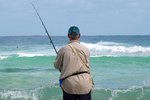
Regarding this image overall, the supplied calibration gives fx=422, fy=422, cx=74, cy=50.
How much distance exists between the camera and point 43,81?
14.2 m

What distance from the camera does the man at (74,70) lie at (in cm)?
451

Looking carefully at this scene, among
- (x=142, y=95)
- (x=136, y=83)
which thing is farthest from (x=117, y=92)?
(x=136, y=83)

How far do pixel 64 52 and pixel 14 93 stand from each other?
638cm

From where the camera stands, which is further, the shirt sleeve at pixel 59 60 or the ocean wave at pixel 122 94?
the ocean wave at pixel 122 94

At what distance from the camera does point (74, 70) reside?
4508 mm

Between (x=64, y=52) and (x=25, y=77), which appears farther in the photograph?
(x=25, y=77)

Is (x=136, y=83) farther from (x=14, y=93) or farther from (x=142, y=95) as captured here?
(x=14, y=93)

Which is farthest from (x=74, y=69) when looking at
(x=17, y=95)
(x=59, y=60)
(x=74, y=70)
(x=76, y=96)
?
(x=17, y=95)

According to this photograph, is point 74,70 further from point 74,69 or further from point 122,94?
point 122,94

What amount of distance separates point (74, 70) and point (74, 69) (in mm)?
11

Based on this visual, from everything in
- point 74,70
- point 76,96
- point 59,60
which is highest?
point 59,60
